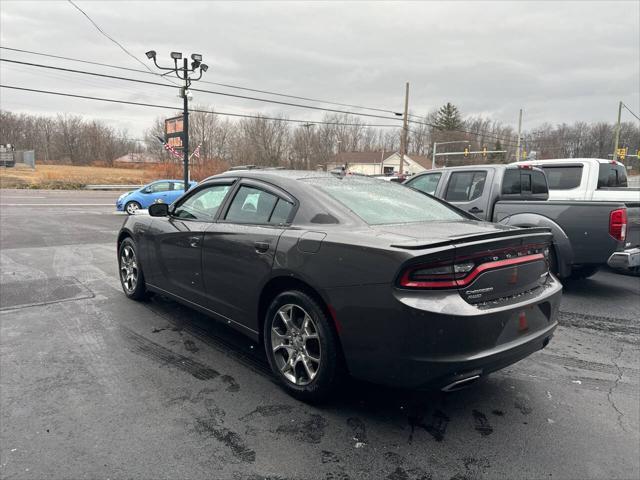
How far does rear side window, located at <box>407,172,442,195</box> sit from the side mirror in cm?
450

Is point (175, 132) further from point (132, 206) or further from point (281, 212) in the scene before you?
point (281, 212)

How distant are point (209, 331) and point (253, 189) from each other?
1.57 meters

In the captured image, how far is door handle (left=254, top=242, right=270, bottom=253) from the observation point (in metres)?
3.16

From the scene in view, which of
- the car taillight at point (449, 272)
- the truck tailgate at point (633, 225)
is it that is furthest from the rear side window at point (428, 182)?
the car taillight at point (449, 272)

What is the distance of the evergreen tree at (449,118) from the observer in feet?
277

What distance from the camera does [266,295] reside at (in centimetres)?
324

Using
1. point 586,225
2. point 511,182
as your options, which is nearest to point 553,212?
point 586,225

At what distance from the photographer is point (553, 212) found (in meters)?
5.68

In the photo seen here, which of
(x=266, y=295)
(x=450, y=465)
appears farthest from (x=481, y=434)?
(x=266, y=295)

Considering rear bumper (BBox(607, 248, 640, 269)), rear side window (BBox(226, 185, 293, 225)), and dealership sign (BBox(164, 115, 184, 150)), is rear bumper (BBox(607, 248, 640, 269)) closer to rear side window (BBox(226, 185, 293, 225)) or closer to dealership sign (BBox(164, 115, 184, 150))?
rear side window (BBox(226, 185, 293, 225))

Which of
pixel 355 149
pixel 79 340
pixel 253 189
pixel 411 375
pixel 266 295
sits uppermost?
pixel 355 149

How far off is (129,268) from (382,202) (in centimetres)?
350

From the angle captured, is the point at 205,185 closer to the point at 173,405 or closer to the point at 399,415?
the point at 173,405

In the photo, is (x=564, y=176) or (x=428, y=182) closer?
(x=428, y=182)
